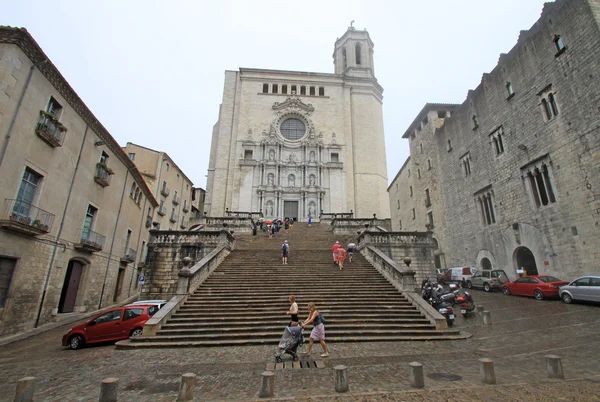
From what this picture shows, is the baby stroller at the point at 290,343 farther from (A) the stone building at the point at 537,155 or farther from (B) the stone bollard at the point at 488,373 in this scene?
(A) the stone building at the point at 537,155

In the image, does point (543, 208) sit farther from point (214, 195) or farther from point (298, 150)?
point (214, 195)

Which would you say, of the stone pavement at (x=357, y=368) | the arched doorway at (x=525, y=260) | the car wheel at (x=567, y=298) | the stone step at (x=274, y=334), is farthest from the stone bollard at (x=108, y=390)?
the arched doorway at (x=525, y=260)

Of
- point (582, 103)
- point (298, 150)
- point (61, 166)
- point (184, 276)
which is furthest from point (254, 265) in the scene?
point (298, 150)

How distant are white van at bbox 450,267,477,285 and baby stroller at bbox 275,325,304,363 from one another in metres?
18.0

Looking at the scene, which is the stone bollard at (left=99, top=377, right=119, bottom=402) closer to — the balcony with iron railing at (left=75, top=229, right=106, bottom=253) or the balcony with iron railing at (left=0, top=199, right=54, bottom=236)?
the balcony with iron railing at (left=0, top=199, right=54, bottom=236)

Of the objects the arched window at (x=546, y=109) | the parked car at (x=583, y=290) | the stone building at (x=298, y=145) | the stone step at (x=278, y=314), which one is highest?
the stone building at (x=298, y=145)

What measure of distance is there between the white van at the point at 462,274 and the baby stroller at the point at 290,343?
18.0m

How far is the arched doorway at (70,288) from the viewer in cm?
1434

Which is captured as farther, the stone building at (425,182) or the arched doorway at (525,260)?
the stone building at (425,182)

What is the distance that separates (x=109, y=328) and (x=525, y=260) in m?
23.2

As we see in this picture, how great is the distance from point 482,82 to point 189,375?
27146mm

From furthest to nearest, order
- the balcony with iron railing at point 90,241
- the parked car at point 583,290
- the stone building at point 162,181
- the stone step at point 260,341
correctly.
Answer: the stone building at point 162,181 < the balcony with iron railing at point 90,241 < the parked car at point 583,290 < the stone step at point 260,341

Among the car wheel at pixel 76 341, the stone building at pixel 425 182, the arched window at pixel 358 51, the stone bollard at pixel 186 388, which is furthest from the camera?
the arched window at pixel 358 51

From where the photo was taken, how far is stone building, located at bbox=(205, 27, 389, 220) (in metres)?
35.3
